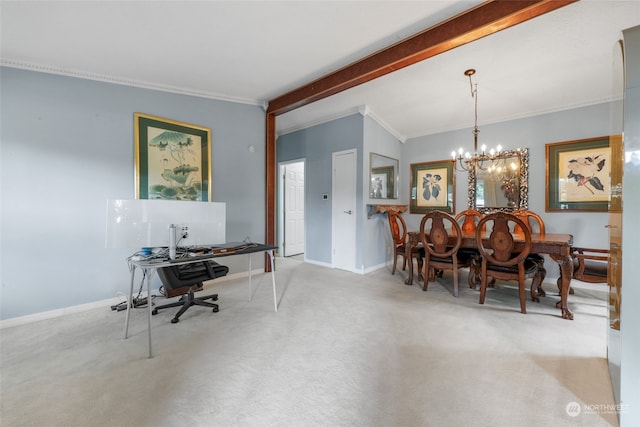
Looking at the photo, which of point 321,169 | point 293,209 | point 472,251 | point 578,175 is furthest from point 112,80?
point 578,175

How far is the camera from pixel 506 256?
2730 mm

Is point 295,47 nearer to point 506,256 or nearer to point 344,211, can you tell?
point 344,211

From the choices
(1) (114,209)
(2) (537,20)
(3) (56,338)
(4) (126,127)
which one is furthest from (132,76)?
(2) (537,20)

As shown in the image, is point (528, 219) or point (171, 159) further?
point (528, 219)

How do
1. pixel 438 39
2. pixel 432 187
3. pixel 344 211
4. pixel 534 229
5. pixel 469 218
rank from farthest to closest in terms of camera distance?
pixel 432 187 → pixel 344 211 → pixel 469 218 → pixel 534 229 → pixel 438 39

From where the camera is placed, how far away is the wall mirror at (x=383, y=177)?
14.3 ft

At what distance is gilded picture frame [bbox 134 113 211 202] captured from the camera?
2980mm

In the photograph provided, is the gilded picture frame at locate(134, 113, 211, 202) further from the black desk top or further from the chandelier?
the chandelier

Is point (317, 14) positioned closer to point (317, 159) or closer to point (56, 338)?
point (317, 159)

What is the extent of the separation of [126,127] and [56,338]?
84.9 inches

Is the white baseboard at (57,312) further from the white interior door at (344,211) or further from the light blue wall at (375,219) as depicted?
the light blue wall at (375,219)

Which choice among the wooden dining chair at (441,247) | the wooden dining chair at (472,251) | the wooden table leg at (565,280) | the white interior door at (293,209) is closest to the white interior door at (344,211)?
the wooden dining chair at (441,247)

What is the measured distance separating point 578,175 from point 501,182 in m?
0.89

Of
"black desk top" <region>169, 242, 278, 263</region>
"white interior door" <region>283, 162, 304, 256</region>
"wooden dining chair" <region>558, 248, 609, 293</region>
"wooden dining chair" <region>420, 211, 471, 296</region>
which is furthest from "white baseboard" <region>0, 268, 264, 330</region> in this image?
"wooden dining chair" <region>558, 248, 609, 293</region>
